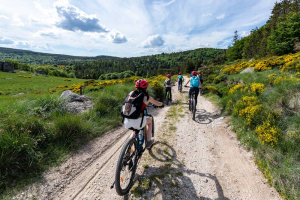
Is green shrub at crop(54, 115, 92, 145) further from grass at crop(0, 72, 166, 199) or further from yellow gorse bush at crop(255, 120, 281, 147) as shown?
yellow gorse bush at crop(255, 120, 281, 147)

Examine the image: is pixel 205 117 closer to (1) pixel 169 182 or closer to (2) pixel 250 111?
(2) pixel 250 111

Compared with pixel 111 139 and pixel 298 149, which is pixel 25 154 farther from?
pixel 298 149

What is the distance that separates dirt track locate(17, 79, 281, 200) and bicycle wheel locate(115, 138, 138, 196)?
26cm

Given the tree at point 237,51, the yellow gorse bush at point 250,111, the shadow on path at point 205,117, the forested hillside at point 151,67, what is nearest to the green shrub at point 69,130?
the shadow on path at point 205,117

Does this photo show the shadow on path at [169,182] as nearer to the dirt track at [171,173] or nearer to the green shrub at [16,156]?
the dirt track at [171,173]

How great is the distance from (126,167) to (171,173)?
1301 mm

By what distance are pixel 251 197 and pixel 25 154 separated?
5.29m

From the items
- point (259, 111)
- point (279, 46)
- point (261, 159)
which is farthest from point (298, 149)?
point (279, 46)

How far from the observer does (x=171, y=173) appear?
3.50 m

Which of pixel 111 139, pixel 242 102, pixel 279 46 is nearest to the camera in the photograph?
pixel 111 139

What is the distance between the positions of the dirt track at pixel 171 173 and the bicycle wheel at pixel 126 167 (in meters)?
0.26

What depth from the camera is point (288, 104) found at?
4602 millimetres

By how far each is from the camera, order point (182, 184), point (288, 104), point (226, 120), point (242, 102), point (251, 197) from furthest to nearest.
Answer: point (226, 120) < point (242, 102) < point (288, 104) < point (182, 184) < point (251, 197)

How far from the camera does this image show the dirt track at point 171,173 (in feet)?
9.57
